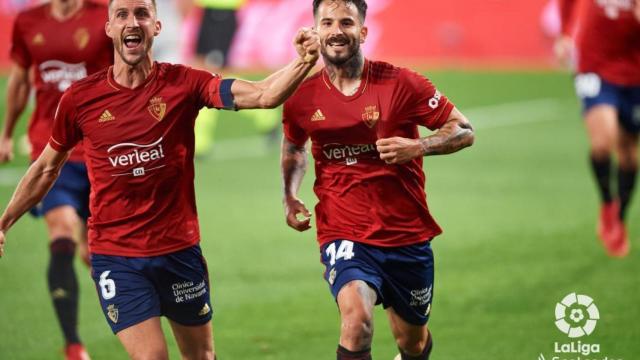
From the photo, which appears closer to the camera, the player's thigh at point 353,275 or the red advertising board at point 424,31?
the player's thigh at point 353,275

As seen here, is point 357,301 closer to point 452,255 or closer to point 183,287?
point 183,287

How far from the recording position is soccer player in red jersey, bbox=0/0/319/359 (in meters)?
6.18

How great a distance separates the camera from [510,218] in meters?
13.1

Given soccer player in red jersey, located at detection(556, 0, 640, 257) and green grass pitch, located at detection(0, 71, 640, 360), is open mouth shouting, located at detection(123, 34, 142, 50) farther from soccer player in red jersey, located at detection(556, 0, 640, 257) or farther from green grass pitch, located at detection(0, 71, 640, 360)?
soccer player in red jersey, located at detection(556, 0, 640, 257)

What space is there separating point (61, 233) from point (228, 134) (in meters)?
12.1

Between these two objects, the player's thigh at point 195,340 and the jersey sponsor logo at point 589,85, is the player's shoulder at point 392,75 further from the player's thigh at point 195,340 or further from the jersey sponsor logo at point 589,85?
the jersey sponsor logo at point 589,85

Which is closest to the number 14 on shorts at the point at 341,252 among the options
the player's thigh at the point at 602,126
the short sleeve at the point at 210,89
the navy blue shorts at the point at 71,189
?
the short sleeve at the point at 210,89

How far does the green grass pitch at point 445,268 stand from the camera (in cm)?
840

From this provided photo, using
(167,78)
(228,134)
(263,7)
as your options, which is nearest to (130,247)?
(167,78)

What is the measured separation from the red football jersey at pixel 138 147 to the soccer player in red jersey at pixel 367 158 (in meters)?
→ 0.66

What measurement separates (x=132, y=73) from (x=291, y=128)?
1.00 metres

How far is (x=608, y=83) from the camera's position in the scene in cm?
1106

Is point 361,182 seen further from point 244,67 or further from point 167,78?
point 244,67

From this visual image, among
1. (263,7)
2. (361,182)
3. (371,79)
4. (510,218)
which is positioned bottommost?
(510,218)
